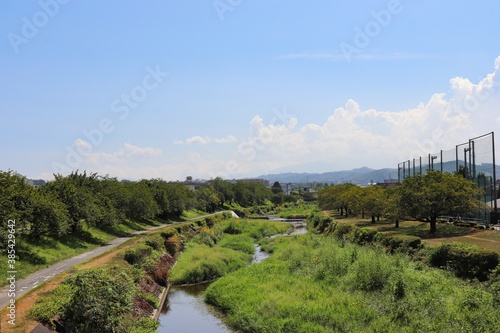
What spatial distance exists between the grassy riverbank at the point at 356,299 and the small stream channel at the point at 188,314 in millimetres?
891

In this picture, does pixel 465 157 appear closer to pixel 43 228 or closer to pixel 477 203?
pixel 477 203

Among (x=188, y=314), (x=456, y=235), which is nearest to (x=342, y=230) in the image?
(x=456, y=235)

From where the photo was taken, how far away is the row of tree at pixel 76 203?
122 feet

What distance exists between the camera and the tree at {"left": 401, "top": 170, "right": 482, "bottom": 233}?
4305cm

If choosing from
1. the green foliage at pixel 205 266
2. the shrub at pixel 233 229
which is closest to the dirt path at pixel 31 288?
the green foliage at pixel 205 266

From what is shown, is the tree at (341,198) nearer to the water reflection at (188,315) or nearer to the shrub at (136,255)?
the shrub at (136,255)

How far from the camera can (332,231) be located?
62.1 metres

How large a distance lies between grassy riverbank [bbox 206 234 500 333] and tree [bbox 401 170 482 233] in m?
12.1

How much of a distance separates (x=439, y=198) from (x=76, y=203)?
126 ft

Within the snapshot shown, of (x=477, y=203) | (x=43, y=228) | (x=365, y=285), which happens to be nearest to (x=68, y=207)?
(x=43, y=228)

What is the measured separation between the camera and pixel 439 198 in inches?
1694

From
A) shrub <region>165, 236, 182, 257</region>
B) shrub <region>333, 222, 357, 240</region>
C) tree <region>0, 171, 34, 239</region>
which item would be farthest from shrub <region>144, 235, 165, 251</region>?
shrub <region>333, 222, 357, 240</region>

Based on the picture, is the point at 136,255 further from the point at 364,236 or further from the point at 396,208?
the point at 396,208

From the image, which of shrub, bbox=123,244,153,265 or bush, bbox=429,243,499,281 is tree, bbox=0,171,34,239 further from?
bush, bbox=429,243,499,281
